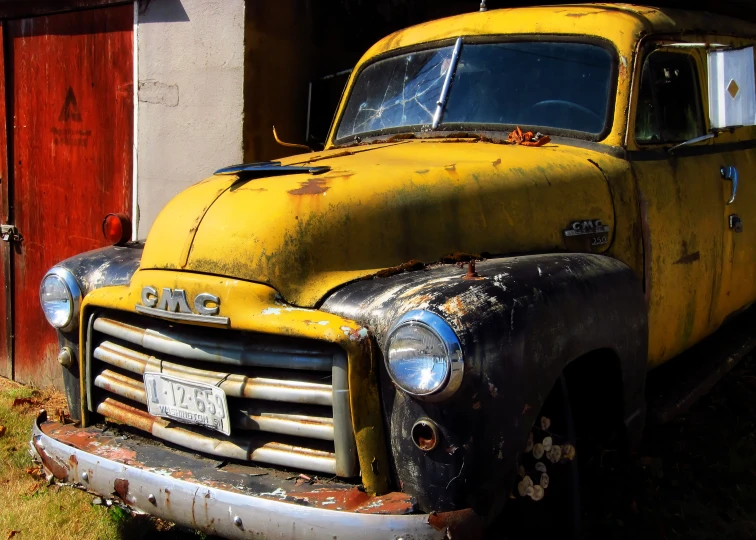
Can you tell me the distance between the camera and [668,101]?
3773mm

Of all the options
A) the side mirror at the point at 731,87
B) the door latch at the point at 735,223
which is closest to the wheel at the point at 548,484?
the side mirror at the point at 731,87

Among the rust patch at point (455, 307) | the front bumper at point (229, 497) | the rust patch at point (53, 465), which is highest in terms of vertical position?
the rust patch at point (455, 307)

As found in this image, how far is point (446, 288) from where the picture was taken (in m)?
2.32

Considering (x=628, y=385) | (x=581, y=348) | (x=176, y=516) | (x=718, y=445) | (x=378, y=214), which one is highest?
(x=378, y=214)

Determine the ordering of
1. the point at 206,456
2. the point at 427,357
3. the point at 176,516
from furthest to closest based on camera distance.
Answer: the point at 206,456, the point at 176,516, the point at 427,357

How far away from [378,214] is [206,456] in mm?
996

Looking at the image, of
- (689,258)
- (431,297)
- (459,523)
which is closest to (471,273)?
(431,297)

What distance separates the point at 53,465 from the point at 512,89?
8.10ft

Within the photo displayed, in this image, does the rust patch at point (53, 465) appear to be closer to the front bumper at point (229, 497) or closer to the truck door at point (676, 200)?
the front bumper at point (229, 497)

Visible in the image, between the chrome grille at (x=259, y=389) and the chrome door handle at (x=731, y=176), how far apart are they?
263 cm

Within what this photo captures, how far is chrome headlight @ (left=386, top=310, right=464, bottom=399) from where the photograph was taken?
2.13 meters

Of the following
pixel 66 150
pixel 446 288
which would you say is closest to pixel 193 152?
pixel 66 150

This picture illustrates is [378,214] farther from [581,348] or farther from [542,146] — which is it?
[542,146]

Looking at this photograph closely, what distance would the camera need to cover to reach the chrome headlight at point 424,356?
2.13 m
